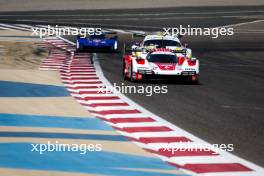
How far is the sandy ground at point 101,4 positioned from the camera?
7516cm

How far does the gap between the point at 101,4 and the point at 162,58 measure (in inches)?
2196

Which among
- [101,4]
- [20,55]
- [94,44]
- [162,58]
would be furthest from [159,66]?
[101,4]

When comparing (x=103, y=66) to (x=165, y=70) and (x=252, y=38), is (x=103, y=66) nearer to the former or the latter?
(x=165, y=70)

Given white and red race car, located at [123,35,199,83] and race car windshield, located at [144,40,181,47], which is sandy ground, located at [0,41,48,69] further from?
white and red race car, located at [123,35,199,83]

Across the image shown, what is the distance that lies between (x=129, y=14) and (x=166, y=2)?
13.3m

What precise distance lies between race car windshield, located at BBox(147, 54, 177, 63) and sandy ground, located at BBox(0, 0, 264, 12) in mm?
52158

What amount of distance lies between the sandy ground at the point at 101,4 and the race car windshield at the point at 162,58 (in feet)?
171

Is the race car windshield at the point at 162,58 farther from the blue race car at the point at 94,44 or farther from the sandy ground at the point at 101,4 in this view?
the sandy ground at the point at 101,4

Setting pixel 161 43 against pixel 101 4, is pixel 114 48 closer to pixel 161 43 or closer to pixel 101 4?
pixel 161 43

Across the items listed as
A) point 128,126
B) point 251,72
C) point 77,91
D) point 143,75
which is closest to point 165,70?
point 143,75

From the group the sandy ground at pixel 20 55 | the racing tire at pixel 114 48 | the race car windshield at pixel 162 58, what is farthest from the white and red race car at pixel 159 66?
the racing tire at pixel 114 48

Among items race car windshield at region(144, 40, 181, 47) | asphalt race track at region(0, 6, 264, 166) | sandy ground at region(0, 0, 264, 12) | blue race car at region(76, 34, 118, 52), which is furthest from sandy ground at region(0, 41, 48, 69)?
sandy ground at region(0, 0, 264, 12)

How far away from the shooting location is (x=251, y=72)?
25.0m

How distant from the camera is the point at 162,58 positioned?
2164cm
